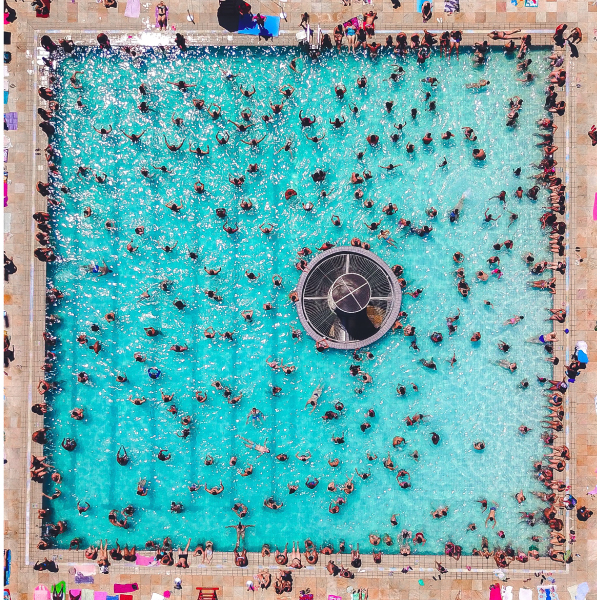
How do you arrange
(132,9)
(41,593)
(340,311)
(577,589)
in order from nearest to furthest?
1. (340,311)
2. (41,593)
3. (577,589)
4. (132,9)

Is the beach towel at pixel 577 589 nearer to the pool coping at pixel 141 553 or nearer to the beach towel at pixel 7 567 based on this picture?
the pool coping at pixel 141 553

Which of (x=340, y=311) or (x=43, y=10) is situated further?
(x=43, y=10)

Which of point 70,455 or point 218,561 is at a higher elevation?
point 70,455

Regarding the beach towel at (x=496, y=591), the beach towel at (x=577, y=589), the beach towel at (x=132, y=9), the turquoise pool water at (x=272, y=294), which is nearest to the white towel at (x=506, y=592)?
the beach towel at (x=496, y=591)

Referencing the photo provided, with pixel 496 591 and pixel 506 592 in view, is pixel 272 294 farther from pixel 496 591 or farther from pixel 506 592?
pixel 506 592

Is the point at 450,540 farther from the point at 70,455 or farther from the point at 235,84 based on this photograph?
the point at 235,84

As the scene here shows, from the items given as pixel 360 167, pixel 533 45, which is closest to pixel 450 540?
pixel 360 167

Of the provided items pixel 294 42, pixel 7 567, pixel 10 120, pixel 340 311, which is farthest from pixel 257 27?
pixel 7 567
